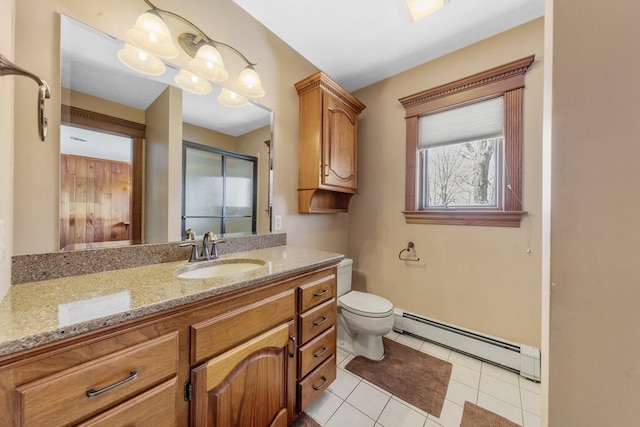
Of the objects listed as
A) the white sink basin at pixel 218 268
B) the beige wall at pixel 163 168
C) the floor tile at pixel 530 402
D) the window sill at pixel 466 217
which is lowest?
the floor tile at pixel 530 402

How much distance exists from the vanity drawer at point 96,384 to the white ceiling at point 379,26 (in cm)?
202

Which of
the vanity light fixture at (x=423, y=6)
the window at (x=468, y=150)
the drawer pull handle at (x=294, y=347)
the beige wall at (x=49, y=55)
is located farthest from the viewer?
the window at (x=468, y=150)

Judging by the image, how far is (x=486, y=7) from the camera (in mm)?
1526

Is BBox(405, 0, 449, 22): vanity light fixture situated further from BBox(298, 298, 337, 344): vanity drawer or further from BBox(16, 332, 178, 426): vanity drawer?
BBox(16, 332, 178, 426): vanity drawer

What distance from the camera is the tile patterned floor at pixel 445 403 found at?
49.8 inches

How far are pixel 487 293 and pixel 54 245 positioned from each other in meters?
2.61

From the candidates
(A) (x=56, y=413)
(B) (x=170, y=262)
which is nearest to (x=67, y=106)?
(B) (x=170, y=262)

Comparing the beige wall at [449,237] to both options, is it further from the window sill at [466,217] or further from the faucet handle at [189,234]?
the faucet handle at [189,234]

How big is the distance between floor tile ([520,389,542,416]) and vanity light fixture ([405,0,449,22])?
2.56m

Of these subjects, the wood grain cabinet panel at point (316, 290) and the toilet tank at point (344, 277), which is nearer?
the wood grain cabinet panel at point (316, 290)

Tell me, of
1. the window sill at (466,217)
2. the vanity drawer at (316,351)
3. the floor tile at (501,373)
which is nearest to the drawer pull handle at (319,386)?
the vanity drawer at (316,351)

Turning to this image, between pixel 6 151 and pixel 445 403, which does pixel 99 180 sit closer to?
pixel 6 151

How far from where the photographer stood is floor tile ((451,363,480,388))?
1.54 metres

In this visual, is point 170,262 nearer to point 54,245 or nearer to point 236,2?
point 54,245
